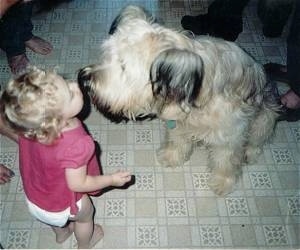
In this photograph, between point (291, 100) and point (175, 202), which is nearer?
point (175, 202)

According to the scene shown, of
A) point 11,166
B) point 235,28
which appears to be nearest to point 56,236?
→ point 11,166

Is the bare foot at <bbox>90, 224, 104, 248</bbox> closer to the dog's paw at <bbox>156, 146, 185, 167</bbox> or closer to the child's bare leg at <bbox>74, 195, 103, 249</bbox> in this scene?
the child's bare leg at <bbox>74, 195, 103, 249</bbox>

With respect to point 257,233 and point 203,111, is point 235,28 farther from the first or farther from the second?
point 257,233

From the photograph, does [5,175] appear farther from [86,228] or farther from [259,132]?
[259,132]

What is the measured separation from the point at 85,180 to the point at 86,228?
55 centimetres

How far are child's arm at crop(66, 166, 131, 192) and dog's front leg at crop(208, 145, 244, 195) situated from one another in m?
0.78

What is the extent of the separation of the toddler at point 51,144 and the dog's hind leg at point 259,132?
3.48ft

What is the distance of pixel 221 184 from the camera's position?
8.27 ft

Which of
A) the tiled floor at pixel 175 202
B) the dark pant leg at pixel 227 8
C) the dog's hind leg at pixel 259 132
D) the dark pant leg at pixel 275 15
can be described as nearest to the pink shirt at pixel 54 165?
the tiled floor at pixel 175 202

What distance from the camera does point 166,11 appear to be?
12.6 ft

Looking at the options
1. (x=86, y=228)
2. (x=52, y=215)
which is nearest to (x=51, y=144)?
(x=52, y=215)

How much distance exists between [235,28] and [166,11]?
789mm

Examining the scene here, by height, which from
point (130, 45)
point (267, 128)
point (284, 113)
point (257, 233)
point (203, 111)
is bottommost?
point (257, 233)

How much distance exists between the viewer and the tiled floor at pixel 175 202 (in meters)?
2.35
